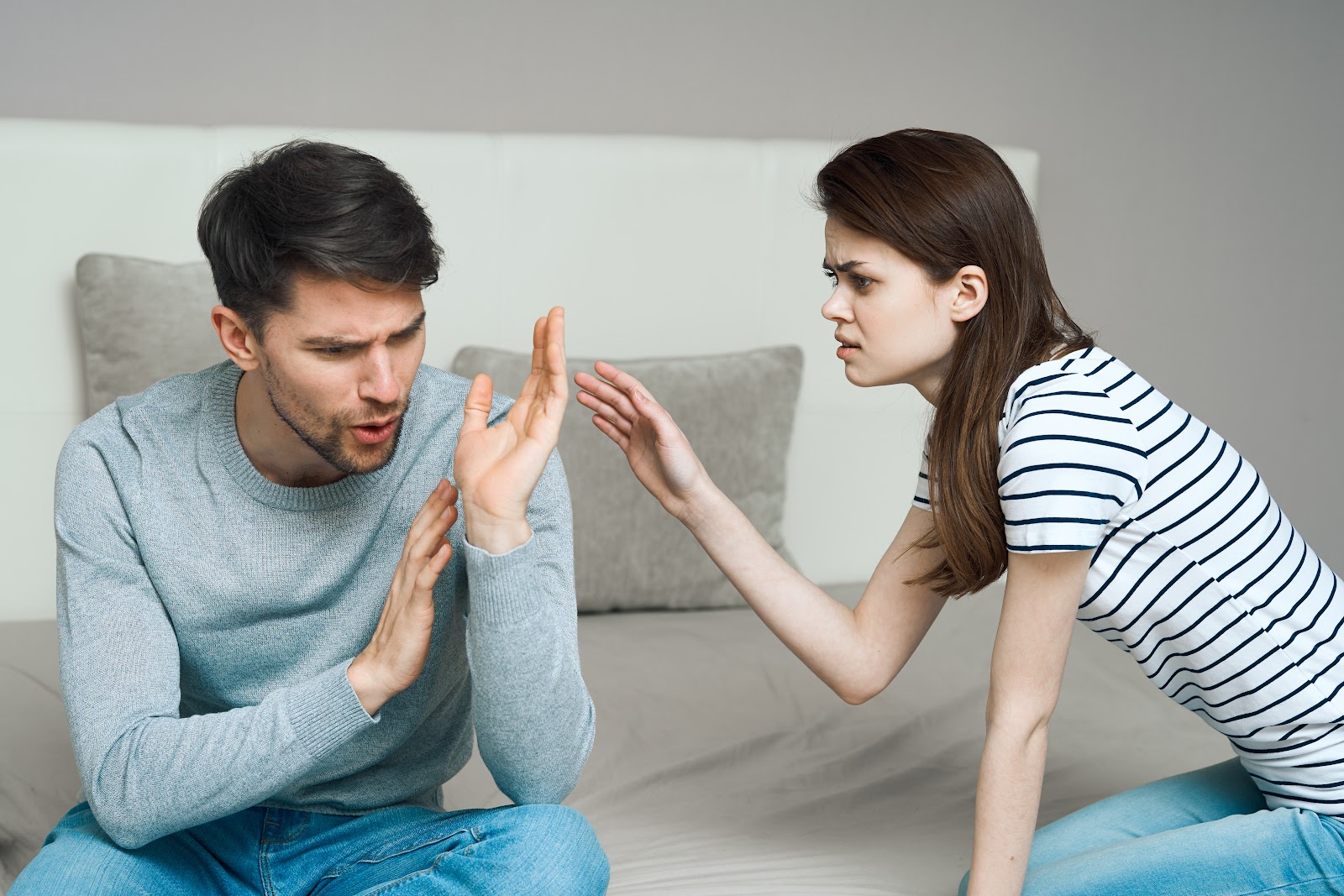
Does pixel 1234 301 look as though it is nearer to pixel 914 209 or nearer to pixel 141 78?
pixel 914 209

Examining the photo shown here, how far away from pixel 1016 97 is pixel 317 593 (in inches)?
84.6

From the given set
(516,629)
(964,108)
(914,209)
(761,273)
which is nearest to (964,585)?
(914,209)

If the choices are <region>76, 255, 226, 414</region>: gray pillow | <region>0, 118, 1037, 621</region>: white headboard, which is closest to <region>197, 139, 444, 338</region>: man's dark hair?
<region>76, 255, 226, 414</region>: gray pillow

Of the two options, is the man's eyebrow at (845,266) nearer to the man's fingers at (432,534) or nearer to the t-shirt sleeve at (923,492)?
the t-shirt sleeve at (923,492)

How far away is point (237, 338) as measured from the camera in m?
1.30

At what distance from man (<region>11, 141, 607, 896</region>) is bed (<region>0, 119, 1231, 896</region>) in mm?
324

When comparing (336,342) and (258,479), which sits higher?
(336,342)

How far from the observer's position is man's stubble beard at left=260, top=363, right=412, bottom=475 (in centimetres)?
127

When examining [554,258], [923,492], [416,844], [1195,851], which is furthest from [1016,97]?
[416,844]

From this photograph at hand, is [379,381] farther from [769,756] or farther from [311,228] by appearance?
[769,756]

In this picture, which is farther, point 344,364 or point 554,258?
point 554,258

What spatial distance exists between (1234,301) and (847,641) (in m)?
1.98

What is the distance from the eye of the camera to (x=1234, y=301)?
3.02 m

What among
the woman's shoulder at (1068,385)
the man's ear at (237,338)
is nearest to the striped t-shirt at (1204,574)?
the woman's shoulder at (1068,385)
